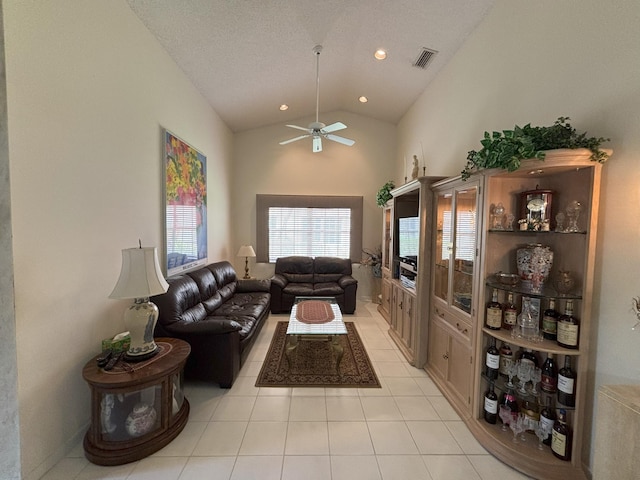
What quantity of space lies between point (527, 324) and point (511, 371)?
378 millimetres

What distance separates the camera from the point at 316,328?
10.3ft

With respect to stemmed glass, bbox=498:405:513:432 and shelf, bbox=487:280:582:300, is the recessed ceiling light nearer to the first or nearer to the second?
shelf, bbox=487:280:582:300

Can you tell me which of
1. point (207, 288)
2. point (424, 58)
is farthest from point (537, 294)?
point (207, 288)

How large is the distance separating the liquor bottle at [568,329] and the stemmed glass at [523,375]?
310 mm

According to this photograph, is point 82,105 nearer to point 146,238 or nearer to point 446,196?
point 146,238

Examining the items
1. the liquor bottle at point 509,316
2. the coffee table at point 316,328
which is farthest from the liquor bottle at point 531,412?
the coffee table at point 316,328

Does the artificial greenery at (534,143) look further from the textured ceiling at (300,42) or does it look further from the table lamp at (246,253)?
the table lamp at (246,253)

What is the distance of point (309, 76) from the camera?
421cm

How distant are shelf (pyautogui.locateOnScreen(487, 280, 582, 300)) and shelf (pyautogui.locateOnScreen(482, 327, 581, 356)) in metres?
0.30

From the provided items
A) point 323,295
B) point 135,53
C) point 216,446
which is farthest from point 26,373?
point 323,295

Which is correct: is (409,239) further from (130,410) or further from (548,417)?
(130,410)

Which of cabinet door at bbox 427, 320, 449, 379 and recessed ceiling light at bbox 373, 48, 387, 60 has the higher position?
recessed ceiling light at bbox 373, 48, 387, 60

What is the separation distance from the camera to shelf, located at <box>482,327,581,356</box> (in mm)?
1740

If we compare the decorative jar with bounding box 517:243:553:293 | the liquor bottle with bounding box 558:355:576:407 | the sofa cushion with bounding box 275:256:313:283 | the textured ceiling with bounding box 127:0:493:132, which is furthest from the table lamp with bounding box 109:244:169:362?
the sofa cushion with bounding box 275:256:313:283
